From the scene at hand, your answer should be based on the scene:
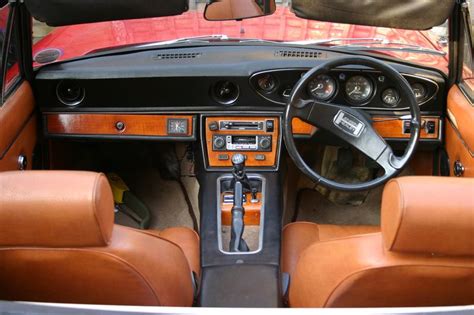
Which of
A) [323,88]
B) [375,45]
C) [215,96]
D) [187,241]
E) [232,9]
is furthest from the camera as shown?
[375,45]

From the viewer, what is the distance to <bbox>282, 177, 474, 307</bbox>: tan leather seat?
152 centimetres

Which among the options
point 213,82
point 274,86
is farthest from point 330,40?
point 213,82

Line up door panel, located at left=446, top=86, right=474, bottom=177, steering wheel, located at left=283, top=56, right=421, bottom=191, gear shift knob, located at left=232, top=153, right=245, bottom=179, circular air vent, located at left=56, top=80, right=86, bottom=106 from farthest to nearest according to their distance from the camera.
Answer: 1. circular air vent, located at left=56, top=80, right=86, bottom=106
2. gear shift knob, located at left=232, top=153, right=245, bottom=179
3. door panel, located at left=446, top=86, right=474, bottom=177
4. steering wheel, located at left=283, top=56, right=421, bottom=191

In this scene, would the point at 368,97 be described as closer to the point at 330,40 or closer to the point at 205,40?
the point at 330,40

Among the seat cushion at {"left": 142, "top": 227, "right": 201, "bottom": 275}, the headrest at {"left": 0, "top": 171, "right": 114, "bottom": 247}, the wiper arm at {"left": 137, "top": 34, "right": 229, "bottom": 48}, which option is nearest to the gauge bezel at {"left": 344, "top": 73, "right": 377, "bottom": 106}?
the wiper arm at {"left": 137, "top": 34, "right": 229, "bottom": 48}

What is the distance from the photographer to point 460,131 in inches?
111

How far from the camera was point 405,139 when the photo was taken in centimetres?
307

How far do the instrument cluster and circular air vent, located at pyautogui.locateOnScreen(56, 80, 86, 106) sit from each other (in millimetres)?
854

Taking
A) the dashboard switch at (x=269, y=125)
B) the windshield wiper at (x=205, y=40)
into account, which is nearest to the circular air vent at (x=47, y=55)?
the windshield wiper at (x=205, y=40)

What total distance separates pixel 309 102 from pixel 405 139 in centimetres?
70

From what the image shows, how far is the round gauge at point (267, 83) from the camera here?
300cm

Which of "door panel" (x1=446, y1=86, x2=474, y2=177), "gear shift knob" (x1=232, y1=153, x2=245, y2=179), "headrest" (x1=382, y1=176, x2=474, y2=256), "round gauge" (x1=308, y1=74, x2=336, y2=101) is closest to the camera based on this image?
"headrest" (x1=382, y1=176, x2=474, y2=256)

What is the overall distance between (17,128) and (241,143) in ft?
3.46

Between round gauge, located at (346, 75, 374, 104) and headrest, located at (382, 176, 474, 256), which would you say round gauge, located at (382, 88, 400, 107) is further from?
headrest, located at (382, 176, 474, 256)
